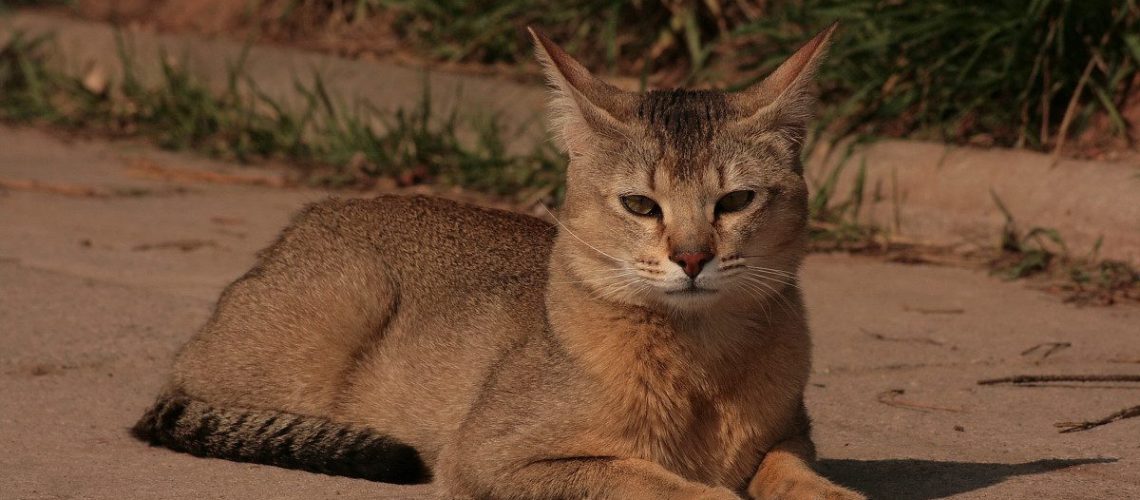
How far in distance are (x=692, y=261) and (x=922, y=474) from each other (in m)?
1.04

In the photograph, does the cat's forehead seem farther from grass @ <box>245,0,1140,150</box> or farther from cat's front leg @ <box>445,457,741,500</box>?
grass @ <box>245,0,1140,150</box>

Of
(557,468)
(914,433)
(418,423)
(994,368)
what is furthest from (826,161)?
(557,468)

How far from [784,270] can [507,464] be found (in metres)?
0.90

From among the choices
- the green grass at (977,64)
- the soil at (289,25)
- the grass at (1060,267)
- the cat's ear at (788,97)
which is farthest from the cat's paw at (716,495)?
the soil at (289,25)

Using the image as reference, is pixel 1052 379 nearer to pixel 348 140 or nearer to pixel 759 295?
pixel 759 295

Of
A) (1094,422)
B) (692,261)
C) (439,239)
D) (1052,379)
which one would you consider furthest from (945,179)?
(692,261)

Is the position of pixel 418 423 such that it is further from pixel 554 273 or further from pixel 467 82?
pixel 467 82

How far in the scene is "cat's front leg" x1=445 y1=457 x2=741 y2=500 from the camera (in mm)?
3850

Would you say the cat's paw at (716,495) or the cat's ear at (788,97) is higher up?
the cat's ear at (788,97)

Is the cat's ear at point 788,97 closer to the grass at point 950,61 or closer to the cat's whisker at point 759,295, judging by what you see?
the cat's whisker at point 759,295

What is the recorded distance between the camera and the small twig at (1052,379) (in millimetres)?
5200

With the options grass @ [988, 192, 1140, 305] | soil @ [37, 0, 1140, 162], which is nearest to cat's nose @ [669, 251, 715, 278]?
grass @ [988, 192, 1140, 305]

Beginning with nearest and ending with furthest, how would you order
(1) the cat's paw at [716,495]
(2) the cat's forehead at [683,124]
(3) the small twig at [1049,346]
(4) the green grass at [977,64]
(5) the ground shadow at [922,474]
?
(1) the cat's paw at [716,495] < (2) the cat's forehead at [683,124] < (5) the ground shadow at [922,474] < (3) the small twig at [1049,346] < (4) the green grass at [977,64]

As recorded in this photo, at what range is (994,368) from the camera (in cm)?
565
